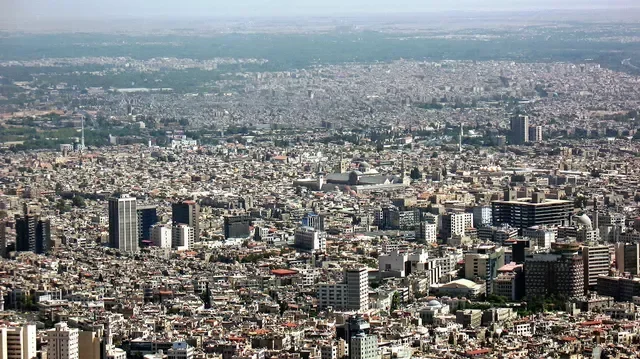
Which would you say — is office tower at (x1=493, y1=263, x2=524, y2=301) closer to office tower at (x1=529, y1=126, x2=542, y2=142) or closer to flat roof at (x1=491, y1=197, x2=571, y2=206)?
flat roof at (x1=491, y1=197, x2=571, y2=206)

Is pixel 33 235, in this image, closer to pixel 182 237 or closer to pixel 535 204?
pixel 182 237

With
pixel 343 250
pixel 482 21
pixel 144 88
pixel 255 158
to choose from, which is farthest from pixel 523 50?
pixel 343 250

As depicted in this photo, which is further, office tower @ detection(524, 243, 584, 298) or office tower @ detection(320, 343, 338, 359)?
office tower @ detection(524, 243, 584, 298)

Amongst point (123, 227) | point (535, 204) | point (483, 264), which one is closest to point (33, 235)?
point (123, 227)

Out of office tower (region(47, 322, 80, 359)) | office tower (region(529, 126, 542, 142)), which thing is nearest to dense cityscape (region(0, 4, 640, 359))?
office tower (region(47, 322, 80, 359))

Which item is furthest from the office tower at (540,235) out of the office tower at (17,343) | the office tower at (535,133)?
the office tower at (535,133)

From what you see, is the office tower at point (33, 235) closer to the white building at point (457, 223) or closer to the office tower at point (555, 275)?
the white building at point (457, 223)
